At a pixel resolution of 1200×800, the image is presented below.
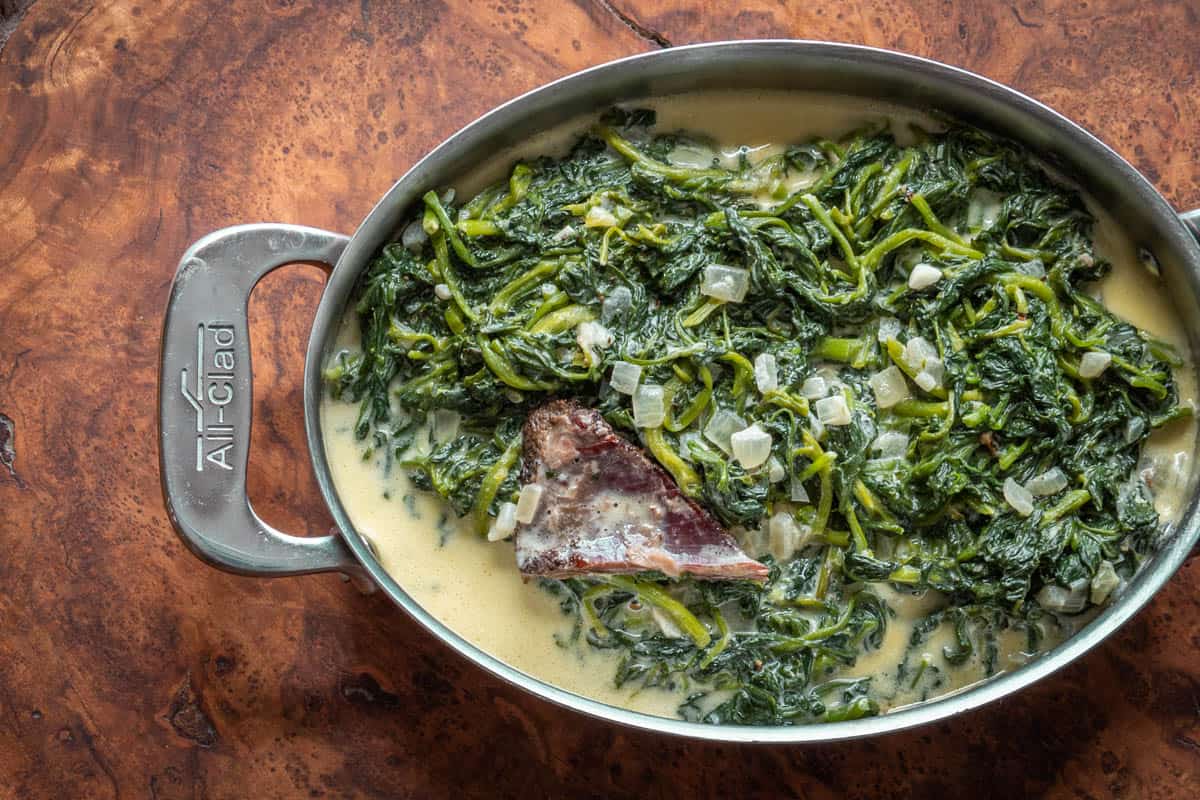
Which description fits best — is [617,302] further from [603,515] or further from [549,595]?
[549,595]

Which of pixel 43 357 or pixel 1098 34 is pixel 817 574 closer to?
pixel 1098 34

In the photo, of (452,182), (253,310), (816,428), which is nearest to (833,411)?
(816,428)

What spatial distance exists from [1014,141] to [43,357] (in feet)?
12.2

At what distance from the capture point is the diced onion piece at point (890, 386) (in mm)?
3689

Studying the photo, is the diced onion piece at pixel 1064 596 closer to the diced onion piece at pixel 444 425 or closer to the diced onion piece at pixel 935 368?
the diced onion piece at pixel 935 368

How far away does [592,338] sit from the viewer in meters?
3.69

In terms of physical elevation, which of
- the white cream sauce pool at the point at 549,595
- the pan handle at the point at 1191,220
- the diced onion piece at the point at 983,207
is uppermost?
the pan handle at the point at 1191,220

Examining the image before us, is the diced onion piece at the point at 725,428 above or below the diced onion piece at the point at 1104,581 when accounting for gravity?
above

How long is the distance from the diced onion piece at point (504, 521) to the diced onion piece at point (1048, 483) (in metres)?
1.83

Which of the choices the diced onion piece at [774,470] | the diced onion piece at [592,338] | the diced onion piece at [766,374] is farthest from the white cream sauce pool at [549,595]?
the diced onion piece at [766,374]

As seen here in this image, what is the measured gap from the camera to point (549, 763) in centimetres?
394

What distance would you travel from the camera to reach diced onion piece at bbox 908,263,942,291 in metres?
3.67

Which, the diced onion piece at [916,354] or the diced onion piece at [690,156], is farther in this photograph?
the diced onion piece at [690,156]

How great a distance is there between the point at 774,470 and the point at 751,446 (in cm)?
13
